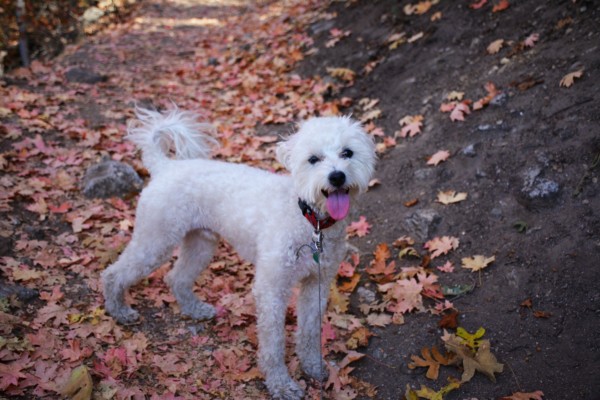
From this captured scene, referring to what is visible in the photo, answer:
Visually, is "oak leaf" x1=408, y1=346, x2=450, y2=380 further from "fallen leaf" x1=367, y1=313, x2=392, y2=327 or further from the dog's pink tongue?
the dog's pink tongue

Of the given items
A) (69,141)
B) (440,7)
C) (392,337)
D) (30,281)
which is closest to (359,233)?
(392,337)

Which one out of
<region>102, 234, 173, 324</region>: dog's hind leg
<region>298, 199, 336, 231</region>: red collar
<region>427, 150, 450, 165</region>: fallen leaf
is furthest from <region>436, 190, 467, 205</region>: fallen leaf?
<region>102, 234, 173, 324</region>: dog's hind leg

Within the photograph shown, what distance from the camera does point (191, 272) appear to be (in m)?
4.57

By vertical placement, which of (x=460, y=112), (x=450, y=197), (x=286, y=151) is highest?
(x=286, y=151)

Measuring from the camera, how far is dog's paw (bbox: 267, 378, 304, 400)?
3652 mm

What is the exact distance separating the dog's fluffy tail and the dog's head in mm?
1400

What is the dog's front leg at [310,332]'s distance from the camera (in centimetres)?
394

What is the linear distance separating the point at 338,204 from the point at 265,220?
750 mm

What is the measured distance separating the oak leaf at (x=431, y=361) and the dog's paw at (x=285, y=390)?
99cm

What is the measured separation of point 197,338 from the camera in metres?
4.19

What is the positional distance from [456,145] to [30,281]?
16.5 ft

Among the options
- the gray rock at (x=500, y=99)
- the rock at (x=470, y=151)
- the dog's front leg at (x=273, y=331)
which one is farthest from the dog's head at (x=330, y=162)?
the gray rock at (x=500, y=99)

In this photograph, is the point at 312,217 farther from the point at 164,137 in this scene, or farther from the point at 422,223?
the point at 422,223

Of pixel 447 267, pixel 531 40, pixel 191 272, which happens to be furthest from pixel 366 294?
pixel 531 40
